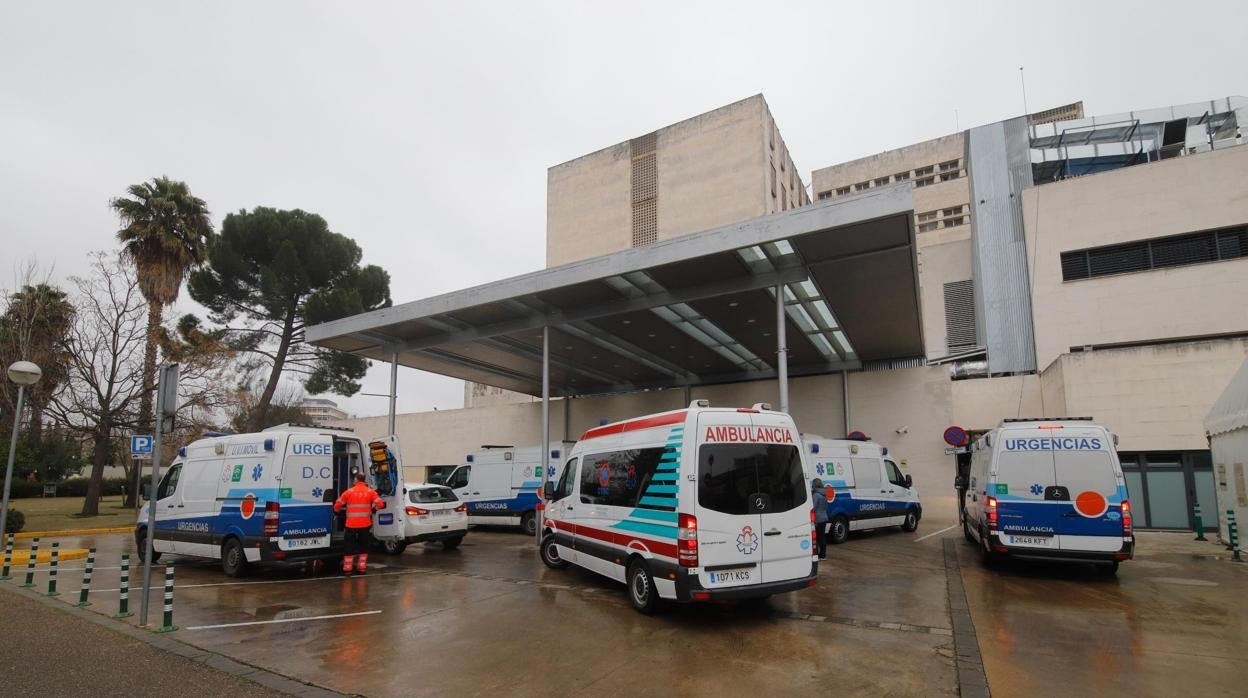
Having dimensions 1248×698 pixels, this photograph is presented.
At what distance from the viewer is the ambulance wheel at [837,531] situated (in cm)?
1360

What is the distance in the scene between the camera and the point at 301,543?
31.9 ft

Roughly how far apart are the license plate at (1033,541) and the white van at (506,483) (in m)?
9.93

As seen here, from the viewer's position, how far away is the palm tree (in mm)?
22719

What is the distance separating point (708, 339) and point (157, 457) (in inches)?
555

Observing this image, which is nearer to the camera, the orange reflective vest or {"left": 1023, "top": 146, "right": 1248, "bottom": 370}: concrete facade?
the orange reflective vest

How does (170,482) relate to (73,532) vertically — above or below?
above

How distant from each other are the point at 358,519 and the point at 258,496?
1432 mm

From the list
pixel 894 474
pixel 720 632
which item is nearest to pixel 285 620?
pixel 720 632

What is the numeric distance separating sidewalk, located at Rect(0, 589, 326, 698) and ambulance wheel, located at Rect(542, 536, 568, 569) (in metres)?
5.24

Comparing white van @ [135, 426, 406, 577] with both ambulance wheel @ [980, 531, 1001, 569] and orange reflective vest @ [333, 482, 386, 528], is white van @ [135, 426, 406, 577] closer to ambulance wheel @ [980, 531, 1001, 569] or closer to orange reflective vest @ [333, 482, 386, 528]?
orange reflective vest @ [333, 482, 386, 528]

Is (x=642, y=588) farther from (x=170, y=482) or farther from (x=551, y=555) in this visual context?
(x=170, y=482)

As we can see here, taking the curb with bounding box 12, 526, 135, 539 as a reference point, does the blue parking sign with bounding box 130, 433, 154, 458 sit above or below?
above

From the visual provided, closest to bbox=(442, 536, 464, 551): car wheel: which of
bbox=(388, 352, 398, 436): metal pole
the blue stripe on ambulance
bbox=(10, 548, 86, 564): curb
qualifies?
bbox=(388, 352, 398, 436): metal pole

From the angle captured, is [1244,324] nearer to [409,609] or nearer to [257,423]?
[409,609]
